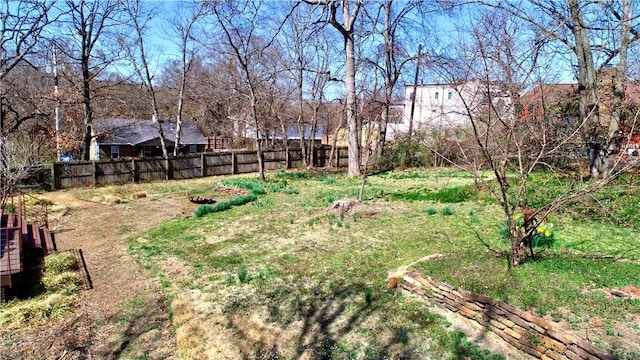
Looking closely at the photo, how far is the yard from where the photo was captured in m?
4.11

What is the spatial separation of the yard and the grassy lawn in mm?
21

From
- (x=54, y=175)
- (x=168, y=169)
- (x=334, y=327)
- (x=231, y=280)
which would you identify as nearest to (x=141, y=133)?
(x=168, y=169)

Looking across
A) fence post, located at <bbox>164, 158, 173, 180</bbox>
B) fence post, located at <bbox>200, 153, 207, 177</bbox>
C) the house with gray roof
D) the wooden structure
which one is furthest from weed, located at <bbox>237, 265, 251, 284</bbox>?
the house with gray roof

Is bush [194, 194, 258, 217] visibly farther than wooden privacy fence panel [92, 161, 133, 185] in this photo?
No

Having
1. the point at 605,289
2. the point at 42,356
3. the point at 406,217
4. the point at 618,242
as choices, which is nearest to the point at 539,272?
the point at 605,289

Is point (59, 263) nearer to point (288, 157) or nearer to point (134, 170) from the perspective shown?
point (134, 170)

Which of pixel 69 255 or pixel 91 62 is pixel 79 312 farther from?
pixel 91 62

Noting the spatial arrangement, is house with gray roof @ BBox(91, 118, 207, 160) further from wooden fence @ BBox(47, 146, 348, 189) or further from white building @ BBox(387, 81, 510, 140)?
white building @ BBox(387, 81, 510, 140)

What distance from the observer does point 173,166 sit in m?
18.5

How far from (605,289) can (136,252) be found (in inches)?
288

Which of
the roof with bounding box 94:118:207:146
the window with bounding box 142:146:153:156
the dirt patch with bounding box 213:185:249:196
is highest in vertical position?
the roof with bounding box 94:118:207:146

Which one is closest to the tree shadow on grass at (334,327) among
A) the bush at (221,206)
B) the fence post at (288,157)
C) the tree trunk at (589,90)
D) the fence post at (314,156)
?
the bush at (221,206)

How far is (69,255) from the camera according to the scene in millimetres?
7121

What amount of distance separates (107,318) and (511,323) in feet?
15.3
